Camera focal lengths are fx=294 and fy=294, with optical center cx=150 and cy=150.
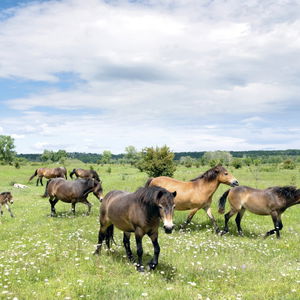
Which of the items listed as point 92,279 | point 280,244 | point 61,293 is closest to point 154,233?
point 92,279

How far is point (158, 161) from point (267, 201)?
17.7 meters

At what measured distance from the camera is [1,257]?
28.3ft

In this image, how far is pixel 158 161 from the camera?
29484 mm

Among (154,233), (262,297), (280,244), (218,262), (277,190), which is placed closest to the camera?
(262,297)

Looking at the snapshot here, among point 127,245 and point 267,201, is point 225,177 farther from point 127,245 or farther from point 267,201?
point 127,245

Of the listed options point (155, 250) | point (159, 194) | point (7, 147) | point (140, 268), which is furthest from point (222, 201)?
point (7, 147)

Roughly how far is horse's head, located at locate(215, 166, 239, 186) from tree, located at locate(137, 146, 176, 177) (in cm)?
1645

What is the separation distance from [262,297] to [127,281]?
2934 millimetres

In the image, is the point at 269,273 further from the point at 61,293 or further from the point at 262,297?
the point at 61,293

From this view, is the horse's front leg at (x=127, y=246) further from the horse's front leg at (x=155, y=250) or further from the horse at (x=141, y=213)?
the horse's front leg at (x=155, y=250)

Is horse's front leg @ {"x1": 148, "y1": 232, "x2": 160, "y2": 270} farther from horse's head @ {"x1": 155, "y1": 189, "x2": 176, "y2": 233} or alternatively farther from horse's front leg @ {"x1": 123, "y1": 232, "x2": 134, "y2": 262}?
horse's front leg @ {"x1": 123, "y1": 232, "x2": 134, "y2": 262}

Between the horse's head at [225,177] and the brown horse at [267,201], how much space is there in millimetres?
410

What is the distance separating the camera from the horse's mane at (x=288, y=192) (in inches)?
472

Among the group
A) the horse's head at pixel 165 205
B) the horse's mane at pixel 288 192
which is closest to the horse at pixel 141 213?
the horse's head at pixel 165 205
